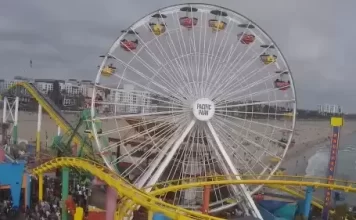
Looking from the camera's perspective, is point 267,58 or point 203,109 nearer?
point 203,109

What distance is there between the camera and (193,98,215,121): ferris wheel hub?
26500 millimetres

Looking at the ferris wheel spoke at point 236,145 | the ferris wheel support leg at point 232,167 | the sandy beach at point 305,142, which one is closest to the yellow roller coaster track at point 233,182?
the ferris wheel support leg at point 232,167

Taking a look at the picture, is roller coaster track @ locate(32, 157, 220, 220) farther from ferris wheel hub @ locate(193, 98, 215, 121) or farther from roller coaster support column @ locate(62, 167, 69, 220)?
ferris wheel hub @ locate(193, 98, 215, 121)

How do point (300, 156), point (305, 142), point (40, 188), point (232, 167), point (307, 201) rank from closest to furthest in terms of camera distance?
point (232, 167), point (307, 201), point (40, 188), point (300, 156), point (305, 142)

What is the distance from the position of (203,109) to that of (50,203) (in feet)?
34.9

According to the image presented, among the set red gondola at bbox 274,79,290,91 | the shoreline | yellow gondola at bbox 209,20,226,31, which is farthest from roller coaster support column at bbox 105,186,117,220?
the shoreline

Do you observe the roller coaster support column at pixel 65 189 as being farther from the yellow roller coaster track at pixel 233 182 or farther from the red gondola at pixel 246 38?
the red gondola at pixel 246 38

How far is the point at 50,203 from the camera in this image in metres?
29.9

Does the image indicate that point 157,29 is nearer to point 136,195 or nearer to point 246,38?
point 246,38

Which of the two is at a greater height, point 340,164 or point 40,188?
point 40,188

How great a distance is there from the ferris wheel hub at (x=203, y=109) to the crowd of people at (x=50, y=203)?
25.0ft

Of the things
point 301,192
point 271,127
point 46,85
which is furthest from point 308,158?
point 271,127

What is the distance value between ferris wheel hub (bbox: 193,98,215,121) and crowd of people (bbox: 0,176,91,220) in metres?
7.62

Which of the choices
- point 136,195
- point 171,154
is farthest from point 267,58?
point 136,195
